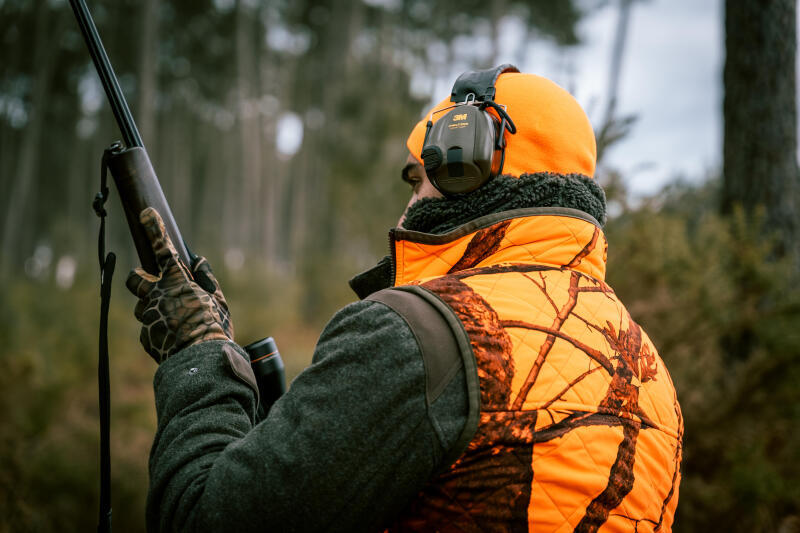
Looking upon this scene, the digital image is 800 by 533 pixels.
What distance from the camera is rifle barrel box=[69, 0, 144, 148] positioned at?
170cm

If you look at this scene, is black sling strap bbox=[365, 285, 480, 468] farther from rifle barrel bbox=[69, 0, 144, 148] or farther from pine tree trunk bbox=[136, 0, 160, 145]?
pine tree trunk bbox=[136, 0, 160, 145]

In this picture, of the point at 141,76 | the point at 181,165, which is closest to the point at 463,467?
the point at 141,76

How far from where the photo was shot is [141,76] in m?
10.4

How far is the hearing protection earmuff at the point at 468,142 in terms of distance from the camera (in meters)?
1.31

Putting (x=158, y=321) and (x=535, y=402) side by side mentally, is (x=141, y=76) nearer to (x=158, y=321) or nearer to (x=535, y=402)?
(x=158, y=321)

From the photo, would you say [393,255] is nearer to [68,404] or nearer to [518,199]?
[518,199]

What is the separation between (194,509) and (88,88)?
24.9 metres

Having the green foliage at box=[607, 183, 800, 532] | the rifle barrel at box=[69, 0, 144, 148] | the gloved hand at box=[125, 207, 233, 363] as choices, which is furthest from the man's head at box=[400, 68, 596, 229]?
the green foliage at box=[607, 183, 800, 532]

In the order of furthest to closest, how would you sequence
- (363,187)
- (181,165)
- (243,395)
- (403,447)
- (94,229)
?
(181,165)
(94,229)
(363,187)
(243,395)
(403,447)

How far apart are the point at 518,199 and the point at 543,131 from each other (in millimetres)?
209

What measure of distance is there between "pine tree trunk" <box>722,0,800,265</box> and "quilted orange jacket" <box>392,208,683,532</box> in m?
3.59

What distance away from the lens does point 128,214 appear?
62.9 inches

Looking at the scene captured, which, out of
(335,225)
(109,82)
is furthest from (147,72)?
(109,82)

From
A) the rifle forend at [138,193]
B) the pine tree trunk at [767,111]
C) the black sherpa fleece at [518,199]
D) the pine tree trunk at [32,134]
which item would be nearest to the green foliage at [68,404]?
the rifle forend at [138,193]
